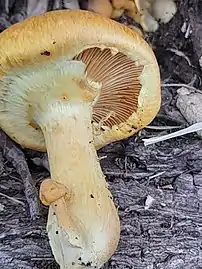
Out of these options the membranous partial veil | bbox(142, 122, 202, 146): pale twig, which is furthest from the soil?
the membranous partial veil

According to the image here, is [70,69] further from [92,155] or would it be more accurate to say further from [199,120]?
[199,120]

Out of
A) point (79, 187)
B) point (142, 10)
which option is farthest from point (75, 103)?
point (142, 10)

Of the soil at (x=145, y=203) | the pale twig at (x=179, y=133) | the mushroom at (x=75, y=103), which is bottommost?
the soil at (x=145, y=203)

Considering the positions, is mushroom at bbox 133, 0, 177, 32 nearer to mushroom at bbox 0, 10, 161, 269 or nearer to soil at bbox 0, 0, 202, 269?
soil at bbox 0, 0, 202, 269

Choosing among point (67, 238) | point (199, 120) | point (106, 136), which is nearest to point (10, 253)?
point (67, 238)

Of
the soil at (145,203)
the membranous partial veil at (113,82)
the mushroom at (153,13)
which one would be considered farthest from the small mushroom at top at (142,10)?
the membranous partial veil at (113,82)

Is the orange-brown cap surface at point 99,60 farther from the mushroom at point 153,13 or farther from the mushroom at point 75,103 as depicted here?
the mushroom at point 153,13
